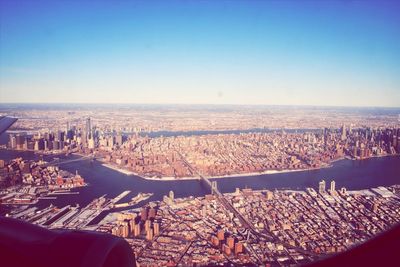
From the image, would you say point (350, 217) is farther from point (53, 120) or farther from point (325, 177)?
point (53, 120)

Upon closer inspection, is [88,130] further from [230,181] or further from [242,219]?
[242,219]

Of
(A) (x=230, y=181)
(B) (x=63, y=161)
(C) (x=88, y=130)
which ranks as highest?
(C) (x=88, y=130)

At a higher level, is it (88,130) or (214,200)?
(88,130)

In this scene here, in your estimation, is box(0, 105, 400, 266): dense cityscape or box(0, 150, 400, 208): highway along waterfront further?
box(0, 150, 400, 208): highway along waterfront

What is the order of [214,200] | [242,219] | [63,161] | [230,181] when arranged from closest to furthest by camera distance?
[242,219] < [214,200] < [230,181] < [63,161]

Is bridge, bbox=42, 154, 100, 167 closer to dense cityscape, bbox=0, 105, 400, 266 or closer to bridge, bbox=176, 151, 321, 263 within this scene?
dense cityscape, bbox=0, 105, 400, 266

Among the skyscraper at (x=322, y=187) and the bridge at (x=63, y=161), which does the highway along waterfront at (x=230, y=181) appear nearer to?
the skyscraper at (x=322, y=187)

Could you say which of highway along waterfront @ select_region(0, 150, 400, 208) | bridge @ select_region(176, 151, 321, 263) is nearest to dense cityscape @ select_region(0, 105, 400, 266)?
bridge @ select_region(176, 151, 321, 263)

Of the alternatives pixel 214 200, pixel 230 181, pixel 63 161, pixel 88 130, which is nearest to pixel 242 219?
pixel 214 200
